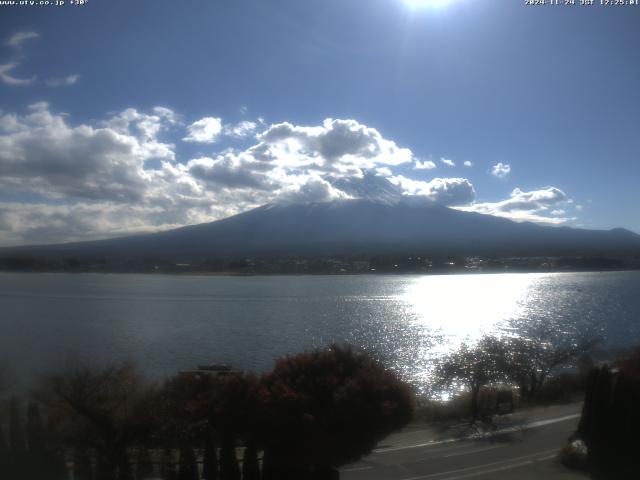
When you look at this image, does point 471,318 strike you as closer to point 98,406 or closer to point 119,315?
point 119,315

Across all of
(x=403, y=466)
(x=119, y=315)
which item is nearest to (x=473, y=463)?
(x=403, y=466)

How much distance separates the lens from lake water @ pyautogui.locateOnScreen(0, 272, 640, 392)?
64.0 ft

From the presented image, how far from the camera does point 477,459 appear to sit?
364 inches

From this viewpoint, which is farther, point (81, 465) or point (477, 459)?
point (477, 459)

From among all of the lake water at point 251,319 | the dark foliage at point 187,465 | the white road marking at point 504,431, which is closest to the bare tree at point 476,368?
the lake water at point 251,319

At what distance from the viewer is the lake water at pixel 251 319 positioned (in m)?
19.5

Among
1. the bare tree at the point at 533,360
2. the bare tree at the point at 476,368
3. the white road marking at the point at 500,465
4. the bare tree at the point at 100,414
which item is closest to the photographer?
the bare tree at the point at 100,414

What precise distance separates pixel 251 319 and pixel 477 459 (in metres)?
21.2

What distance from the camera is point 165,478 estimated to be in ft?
24.0

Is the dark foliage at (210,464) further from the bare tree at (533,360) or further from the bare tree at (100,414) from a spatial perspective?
the bare tree at (533,360)

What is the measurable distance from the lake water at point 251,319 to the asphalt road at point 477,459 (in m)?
7.46

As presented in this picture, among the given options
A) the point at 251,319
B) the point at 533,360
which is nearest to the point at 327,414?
the point at 533,360

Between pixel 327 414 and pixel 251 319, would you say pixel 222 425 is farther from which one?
pixel 251 319

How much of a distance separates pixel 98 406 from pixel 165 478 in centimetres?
130
